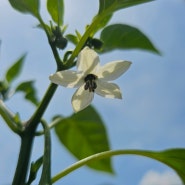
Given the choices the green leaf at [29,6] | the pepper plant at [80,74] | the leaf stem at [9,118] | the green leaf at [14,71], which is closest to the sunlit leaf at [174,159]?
the pepper plant at [80,74]

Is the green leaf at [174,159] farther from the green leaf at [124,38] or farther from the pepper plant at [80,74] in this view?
the green leaf at [124,38]

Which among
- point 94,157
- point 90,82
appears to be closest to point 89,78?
point 90,82

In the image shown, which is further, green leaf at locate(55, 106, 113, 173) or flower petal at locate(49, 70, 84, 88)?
green leaf at locate(55, 106, 113, 173)

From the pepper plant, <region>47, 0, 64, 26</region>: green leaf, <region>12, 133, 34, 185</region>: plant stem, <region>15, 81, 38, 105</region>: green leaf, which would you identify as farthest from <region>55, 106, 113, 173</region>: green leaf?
<region>12, 133, 34, 185</region>: plant stem

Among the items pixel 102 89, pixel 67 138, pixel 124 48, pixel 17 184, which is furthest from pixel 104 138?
pixel 17 184

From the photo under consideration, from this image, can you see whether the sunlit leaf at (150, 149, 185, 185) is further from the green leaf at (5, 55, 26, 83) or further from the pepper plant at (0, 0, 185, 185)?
the green leaf at (5, 55, 26, 83)

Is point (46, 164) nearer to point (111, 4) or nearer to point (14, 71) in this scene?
point (111, 4)
